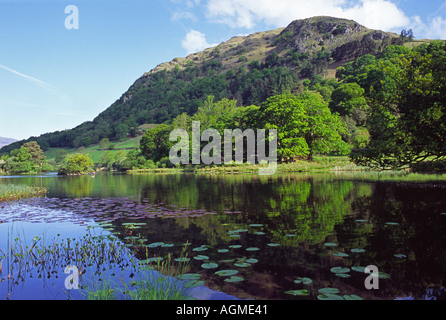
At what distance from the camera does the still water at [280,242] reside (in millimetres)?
6215

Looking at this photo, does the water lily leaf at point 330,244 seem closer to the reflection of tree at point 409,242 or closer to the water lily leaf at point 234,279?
the reflection of tree at point 409,242

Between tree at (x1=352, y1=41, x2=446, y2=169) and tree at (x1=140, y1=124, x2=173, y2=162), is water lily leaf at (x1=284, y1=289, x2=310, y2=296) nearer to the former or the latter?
tree at (x1=352, y1=41, x2=446, y2=169)

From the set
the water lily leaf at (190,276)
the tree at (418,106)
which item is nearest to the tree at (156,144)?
the tree at (418,106)

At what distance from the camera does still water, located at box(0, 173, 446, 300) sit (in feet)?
20.4

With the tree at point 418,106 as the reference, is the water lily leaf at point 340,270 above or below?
below

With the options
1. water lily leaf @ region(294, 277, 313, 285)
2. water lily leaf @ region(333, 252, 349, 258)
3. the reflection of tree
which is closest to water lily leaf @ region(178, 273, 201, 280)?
water lily leaf @ region(294, 277, 313, 285)

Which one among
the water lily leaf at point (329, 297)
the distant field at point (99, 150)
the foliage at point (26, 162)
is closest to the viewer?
the water lily leaf at point (329, 297)

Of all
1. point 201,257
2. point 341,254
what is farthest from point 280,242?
point 201,257

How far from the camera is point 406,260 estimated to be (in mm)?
7492

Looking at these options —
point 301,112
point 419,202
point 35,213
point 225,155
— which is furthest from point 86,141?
point 419,202

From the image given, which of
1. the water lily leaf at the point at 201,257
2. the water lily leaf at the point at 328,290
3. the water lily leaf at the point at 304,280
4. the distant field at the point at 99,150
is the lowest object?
the water lily leaf at the point at 201,257
